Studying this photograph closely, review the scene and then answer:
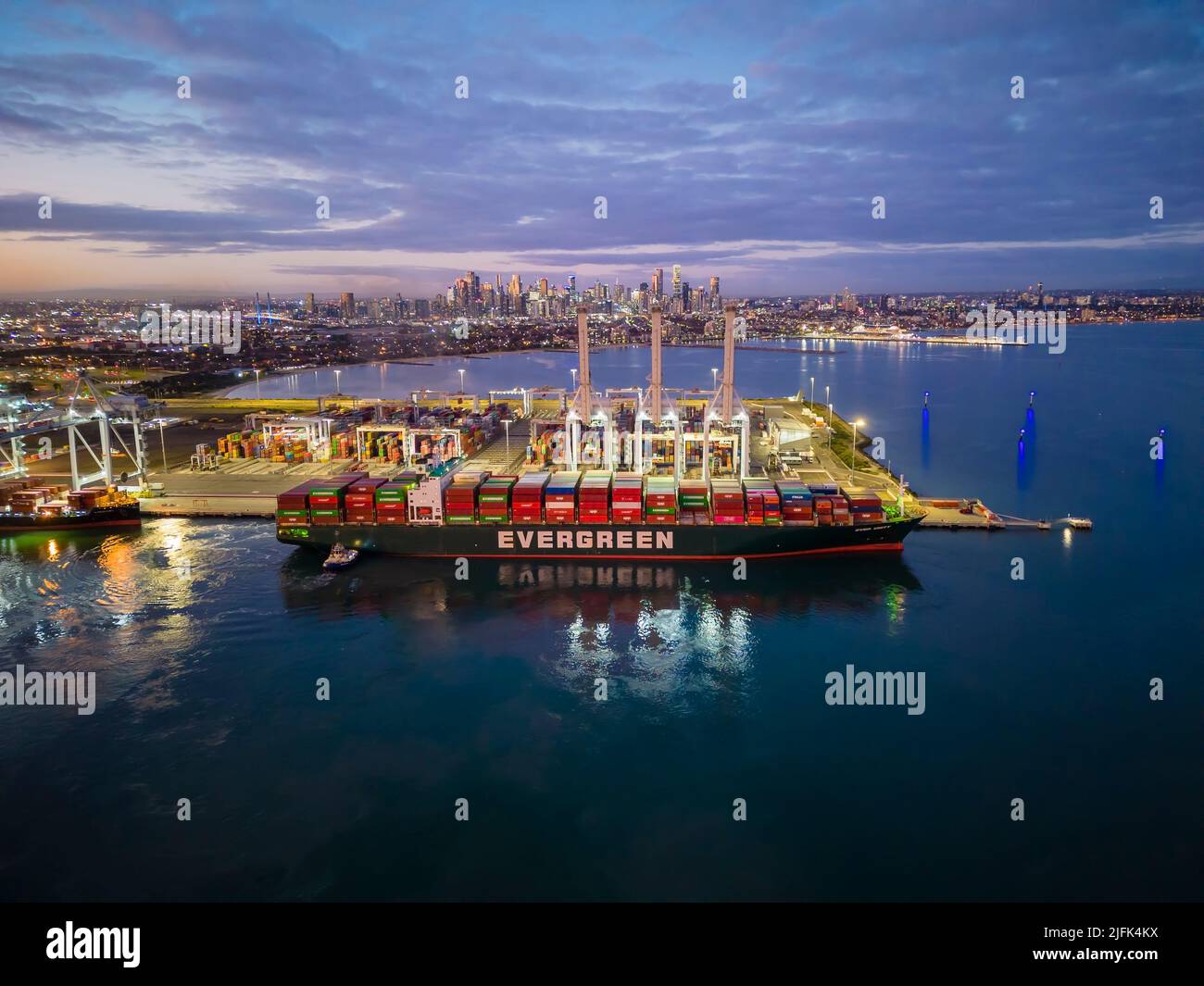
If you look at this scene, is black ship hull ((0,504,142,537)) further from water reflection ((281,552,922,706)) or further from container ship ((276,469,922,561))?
water reflection ((281,552,922,706))

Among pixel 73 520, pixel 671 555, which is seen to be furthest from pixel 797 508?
pixel 73 520

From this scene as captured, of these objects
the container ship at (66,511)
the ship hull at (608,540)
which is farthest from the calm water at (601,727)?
the container ship at (66,511)

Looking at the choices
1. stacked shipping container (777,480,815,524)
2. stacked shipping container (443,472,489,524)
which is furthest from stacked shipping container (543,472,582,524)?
stacked shipping container (777,480,815,524)

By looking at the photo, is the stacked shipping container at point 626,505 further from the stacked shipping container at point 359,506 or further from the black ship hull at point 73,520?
the black ship hull at point 73,520

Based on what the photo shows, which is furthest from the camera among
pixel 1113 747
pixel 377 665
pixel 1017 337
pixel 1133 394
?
pixel 1017 337

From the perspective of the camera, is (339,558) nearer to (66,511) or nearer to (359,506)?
(359,506)
